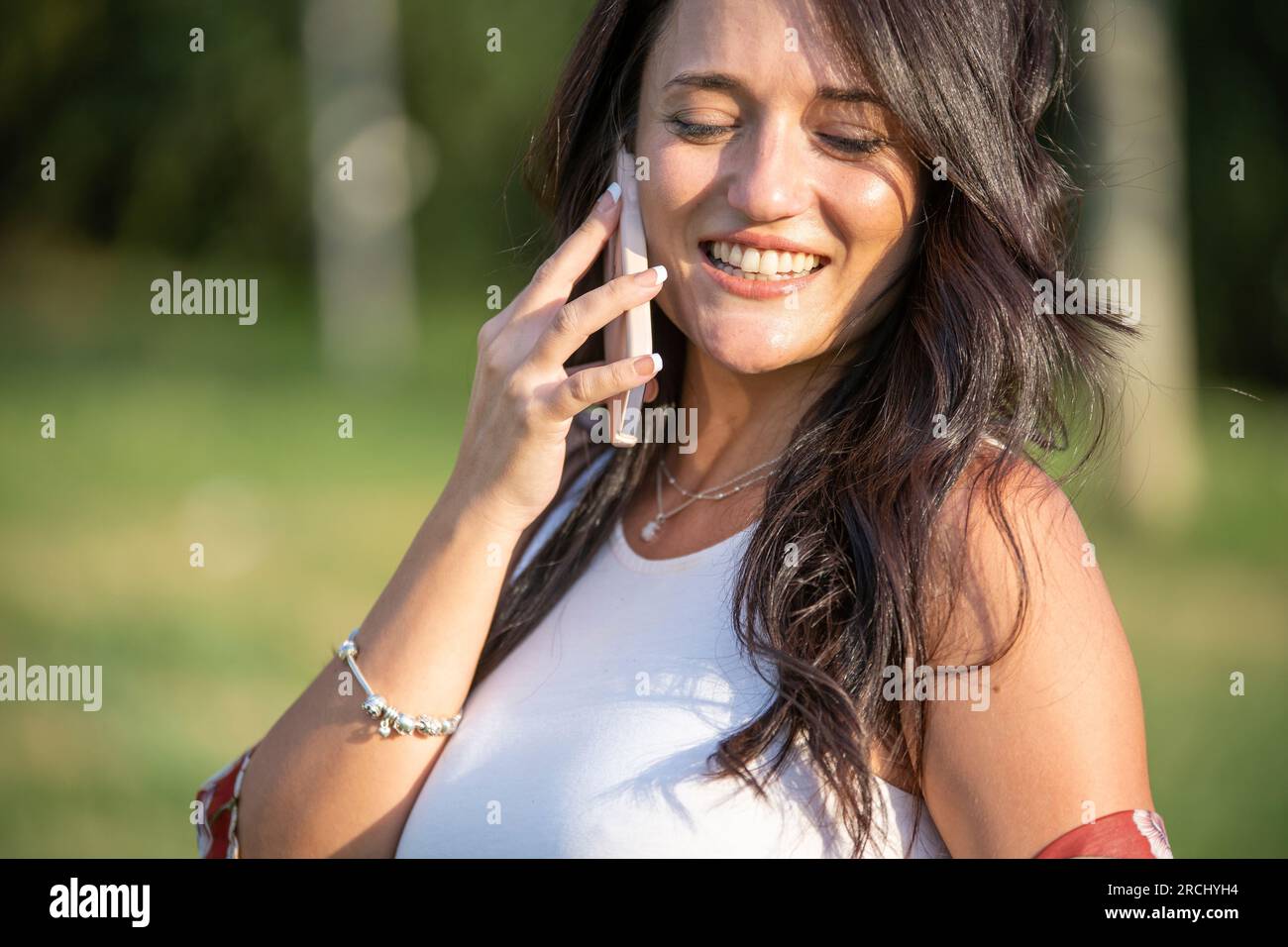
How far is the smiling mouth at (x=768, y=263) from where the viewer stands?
87.6 inches

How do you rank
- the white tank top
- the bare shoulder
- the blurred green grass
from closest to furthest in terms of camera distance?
the bare shoulder
the white tank top
the blurred green grass

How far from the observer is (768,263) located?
7.30ft

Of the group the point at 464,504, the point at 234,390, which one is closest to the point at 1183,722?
the point at 464,504

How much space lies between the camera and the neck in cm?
242

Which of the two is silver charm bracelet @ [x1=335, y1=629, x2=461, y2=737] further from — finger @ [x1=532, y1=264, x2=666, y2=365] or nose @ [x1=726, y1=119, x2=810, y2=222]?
nose @ [x1=726, y1=119, x2=810, y2=222]

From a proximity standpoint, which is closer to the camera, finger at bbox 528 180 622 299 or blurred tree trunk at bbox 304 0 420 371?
finger at bbox 528 180 622 299

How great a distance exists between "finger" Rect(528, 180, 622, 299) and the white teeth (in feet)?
0.90

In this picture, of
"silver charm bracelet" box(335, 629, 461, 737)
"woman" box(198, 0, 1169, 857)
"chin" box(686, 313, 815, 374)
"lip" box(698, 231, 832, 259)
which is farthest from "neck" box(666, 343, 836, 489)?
"silver charm bracelet" box(335, 629, 461, 737)

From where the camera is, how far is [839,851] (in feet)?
6.38

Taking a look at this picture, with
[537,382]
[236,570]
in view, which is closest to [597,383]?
[537,382]

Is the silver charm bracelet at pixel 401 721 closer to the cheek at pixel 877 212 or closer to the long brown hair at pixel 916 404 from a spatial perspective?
the long brown hair at pixel 916 404

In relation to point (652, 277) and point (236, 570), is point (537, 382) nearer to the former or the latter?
point (652, 277)
